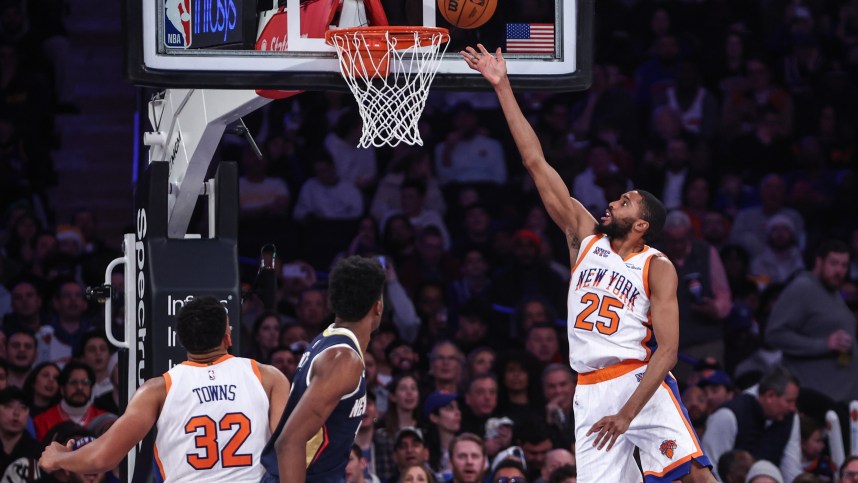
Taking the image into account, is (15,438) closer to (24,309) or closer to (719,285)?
(24,309)

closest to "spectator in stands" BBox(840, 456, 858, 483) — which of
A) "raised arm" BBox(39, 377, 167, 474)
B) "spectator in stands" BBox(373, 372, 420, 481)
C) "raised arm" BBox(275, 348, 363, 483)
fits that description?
"spectator in stands" BBox(373, 372, 420, 481)

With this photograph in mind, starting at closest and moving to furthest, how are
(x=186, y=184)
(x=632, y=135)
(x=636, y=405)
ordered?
(x=636, y=405) < (x=186, y=184) < (x=632, y=135)

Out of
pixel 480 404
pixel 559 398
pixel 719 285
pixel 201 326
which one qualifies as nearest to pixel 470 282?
pixel 719 285

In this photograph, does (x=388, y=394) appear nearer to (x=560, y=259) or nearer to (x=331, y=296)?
(x=560, y=259)

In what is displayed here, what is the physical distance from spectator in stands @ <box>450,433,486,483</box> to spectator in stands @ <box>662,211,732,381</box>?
2835 mm

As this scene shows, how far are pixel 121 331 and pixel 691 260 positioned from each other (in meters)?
4.74

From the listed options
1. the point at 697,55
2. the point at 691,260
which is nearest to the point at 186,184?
the point at 691,260

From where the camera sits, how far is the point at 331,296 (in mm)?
5852

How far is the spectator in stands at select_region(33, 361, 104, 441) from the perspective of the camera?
9969mm

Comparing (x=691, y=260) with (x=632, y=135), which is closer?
(x=691, y=260)

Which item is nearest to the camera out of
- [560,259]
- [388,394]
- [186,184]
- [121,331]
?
[186,184]

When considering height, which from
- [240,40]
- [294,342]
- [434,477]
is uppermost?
[240,40]

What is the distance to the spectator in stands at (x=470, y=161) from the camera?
46.3 ft

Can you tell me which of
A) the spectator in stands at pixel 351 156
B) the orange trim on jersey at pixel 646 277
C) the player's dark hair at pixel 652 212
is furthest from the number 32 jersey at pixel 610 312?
the spectator in stands at pixel 351 156
